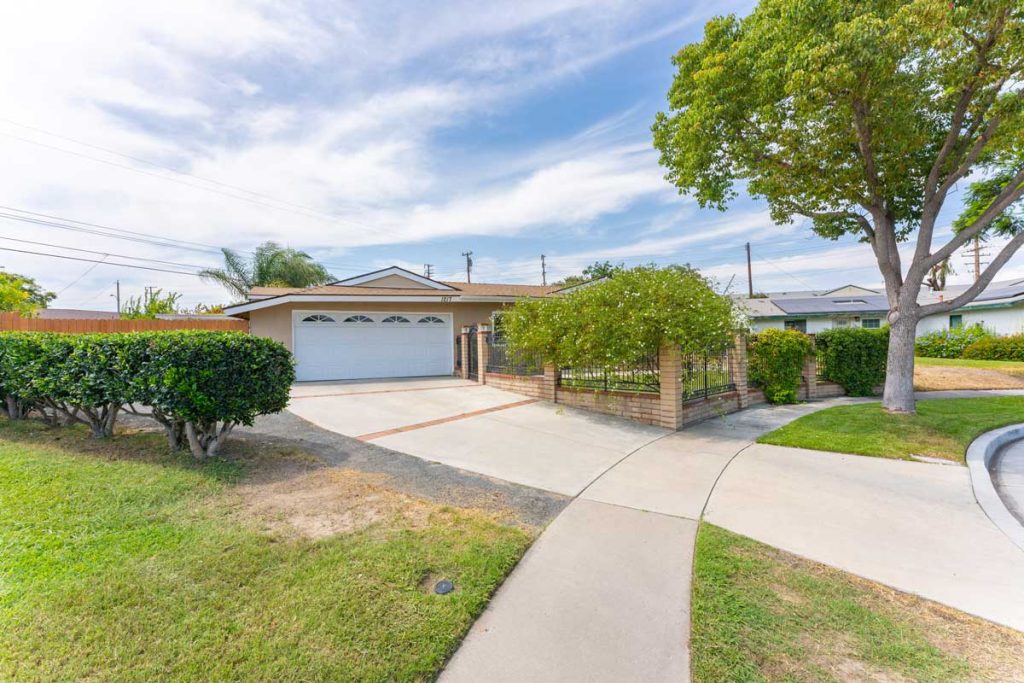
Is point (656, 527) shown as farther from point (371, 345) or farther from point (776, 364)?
point (371, 345)

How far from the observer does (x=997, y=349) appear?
1911 cm

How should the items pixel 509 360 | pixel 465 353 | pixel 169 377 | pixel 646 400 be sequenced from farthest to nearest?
pixel 465 353, pixel 509 360, pixel 646 400, pixel 169 377

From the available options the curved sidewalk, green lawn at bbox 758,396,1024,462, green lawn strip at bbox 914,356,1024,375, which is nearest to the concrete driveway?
the curved sidewalk

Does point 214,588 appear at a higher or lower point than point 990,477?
higher

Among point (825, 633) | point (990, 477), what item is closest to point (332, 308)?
point (825, 633)

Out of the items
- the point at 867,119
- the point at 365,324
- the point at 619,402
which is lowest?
the point at 619,402

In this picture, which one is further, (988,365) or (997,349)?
(997,349)

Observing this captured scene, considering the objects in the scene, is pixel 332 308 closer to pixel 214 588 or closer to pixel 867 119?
pixel 214 588

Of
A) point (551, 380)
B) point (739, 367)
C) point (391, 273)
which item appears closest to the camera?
point (551, 380)

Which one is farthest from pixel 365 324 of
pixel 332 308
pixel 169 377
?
pixel 169 377

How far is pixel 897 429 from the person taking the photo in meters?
7.34

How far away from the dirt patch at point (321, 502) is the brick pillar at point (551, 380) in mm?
5073

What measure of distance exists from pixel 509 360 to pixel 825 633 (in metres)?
8.77

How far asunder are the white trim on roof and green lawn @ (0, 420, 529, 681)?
40.4ft
